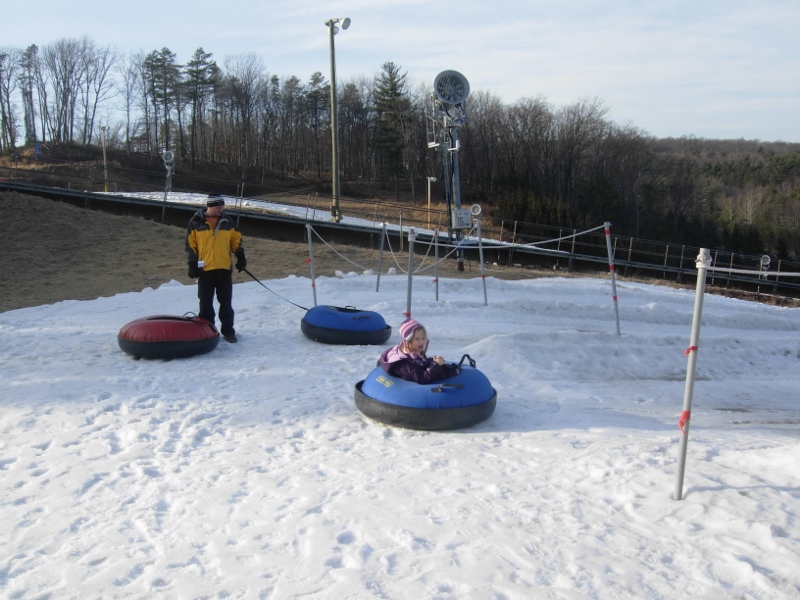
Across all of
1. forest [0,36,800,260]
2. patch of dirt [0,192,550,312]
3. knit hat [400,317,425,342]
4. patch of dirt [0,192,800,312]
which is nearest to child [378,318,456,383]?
knit hat [400,317,425,342]

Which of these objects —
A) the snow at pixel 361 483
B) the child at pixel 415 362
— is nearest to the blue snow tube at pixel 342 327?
the snow at pixel 361 483

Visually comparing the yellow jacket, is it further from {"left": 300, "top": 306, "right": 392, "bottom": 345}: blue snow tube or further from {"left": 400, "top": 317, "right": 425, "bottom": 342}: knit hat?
{"left": 400, "top": 317, "right": 425, "bottom": 342}: knit hat

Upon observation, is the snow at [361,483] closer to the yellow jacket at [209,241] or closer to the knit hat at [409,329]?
the knit hat at [409,329]

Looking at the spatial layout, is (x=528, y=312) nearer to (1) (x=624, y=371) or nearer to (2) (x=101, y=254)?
(1) (x=624, y=371)

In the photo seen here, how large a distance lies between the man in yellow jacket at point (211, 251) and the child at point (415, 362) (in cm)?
369

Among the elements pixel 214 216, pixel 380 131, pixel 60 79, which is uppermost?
pixel 60 79

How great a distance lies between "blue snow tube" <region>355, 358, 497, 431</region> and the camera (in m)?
6.22

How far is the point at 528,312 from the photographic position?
14.2 m

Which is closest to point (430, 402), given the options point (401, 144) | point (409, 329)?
point (409, 329)

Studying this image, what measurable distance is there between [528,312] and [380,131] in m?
51.2

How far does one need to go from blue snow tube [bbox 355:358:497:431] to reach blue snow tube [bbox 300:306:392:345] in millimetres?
3300

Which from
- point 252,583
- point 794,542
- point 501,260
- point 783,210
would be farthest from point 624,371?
point 783,210

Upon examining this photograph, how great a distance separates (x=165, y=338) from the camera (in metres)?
8.56

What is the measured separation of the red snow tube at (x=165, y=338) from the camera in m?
8.55
